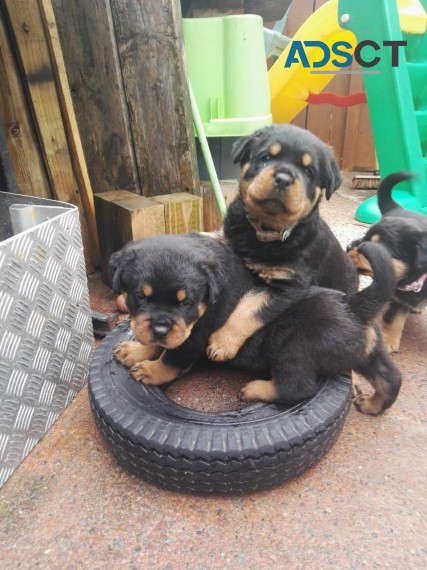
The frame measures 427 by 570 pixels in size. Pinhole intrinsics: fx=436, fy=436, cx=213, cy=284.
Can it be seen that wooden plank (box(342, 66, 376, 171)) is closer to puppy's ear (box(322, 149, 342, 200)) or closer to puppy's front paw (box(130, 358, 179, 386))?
puppy's ear (box(322, 149, 342, 200))

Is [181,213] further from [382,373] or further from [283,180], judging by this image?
[382,373]

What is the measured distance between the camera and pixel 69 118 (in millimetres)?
3338

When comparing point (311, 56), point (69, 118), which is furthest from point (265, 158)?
point (311, 56)

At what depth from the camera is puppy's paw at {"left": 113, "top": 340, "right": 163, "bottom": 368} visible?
2.35 metres

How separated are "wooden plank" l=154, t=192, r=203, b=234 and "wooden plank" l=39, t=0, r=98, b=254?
65cm

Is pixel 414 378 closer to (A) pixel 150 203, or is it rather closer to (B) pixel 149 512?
(B) pixel 149 512

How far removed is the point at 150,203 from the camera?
3.27 m

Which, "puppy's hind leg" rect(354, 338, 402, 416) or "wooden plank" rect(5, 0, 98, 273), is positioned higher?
"wooden plank" rect(5, 0, 98, 273)

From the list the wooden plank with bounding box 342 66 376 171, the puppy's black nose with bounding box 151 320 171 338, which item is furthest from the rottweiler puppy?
the wooden plank with bounding box 342 66 376 171

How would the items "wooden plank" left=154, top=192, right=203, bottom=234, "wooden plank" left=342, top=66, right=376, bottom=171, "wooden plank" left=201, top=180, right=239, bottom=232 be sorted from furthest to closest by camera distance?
"wooden plank" left=342, top=66, right=376, bottom=171, "wooden plank" left=201, top=180, right=239, bottom=232, "wooden plank" left=154, top=192, right=203, bottom=234

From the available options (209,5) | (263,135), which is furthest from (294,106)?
(263,135)

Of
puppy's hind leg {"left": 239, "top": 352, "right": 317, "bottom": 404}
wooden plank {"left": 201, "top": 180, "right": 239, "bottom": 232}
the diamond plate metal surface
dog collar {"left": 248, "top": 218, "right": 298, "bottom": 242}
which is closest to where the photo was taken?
the diamond plate metal surface

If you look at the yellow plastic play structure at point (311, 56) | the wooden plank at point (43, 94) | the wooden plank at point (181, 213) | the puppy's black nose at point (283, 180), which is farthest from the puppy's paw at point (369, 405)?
the yellow plastic play structure at point (311, 56)

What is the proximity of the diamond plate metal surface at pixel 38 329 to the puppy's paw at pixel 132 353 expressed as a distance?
275 millimetres
